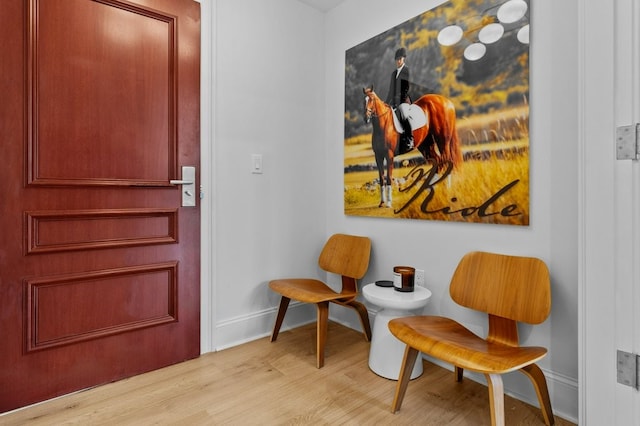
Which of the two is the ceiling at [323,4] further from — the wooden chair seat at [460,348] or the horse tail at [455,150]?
the wooden chair seat at [460,348]

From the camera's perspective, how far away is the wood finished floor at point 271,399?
1480 mm

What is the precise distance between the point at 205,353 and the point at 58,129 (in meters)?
1.53

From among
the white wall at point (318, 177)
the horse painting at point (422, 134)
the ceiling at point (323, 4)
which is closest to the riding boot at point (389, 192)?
the horse painting at point (422, 134)

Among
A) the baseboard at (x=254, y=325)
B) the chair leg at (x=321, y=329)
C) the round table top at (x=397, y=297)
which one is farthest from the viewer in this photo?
the baseboard at (x=254, y=325)

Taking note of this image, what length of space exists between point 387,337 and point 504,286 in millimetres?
675

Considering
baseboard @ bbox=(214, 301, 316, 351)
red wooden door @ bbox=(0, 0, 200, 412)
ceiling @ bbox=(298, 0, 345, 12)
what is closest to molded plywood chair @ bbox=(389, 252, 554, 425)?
baseboard @ bbox=(214, 301, 316, 351)

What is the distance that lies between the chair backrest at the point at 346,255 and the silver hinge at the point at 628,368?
138 centimetres

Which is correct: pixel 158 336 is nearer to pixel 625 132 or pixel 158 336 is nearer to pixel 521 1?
pixel 625 132

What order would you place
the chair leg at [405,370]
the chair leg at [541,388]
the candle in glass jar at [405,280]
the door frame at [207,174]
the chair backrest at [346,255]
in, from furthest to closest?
the chair backrest at [346,255] < the door frame at [207,174] < the candle in glass jar at [405,280] < the chair leg at [405,370] < the chair leg at [541,388]

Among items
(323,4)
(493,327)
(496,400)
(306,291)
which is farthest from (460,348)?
(323,4)

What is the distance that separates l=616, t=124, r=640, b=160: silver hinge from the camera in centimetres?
109

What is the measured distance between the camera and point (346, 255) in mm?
2451

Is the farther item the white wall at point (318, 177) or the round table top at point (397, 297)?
the round table top at point (397, 297)

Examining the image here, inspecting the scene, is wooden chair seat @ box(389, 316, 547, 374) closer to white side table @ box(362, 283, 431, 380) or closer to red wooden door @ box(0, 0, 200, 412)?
white side table @ box(362, 283, 431, 380)
